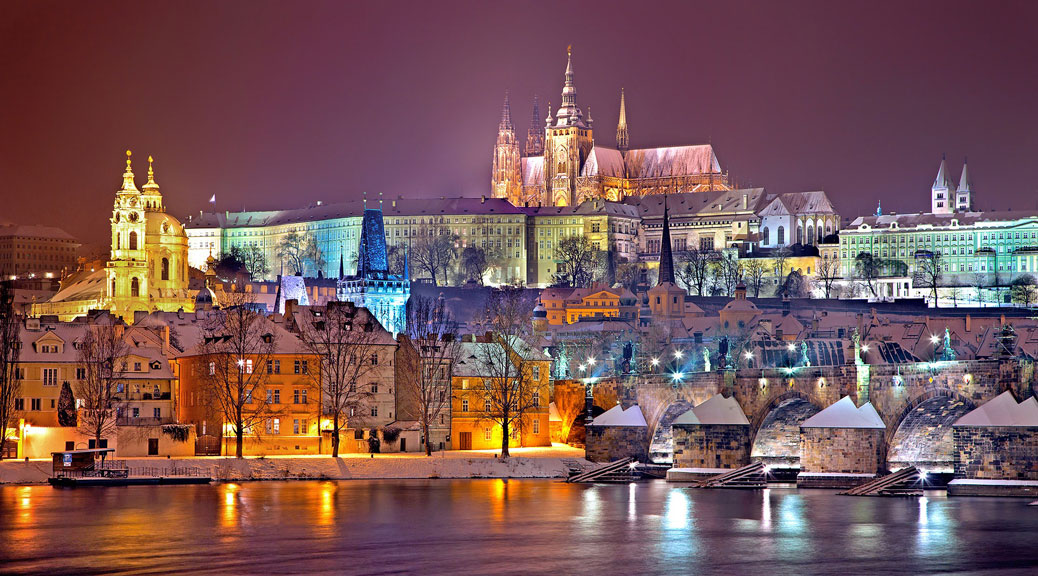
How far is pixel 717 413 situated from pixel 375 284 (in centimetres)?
7473

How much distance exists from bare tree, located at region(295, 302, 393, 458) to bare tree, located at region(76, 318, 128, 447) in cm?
908

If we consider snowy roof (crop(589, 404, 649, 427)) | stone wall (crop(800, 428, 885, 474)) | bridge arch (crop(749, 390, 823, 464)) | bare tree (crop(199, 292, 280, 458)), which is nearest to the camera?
stone wall (crop(800, 428, 885, 474))

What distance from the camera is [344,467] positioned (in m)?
76.4

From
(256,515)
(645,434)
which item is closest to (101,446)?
(256,515)

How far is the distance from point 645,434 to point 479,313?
3983 inches

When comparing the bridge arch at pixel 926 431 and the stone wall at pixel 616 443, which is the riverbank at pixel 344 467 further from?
the bridge arch at pixel 926 431

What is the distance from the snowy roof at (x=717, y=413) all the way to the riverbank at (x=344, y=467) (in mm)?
7622

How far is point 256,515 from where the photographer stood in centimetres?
6162

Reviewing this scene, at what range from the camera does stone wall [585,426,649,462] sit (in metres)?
80.6

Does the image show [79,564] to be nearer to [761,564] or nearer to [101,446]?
[761,564]

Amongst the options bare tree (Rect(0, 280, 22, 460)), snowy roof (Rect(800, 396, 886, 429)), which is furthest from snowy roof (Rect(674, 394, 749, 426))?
bare tree (Rect(0, 280, 22, 460))

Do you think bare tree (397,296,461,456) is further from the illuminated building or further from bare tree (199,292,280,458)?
the illuminated building

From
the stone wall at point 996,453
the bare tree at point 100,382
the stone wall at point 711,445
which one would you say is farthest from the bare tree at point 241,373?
the stone wall at point 996,453

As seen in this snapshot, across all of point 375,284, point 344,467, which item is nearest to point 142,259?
point 375,284
